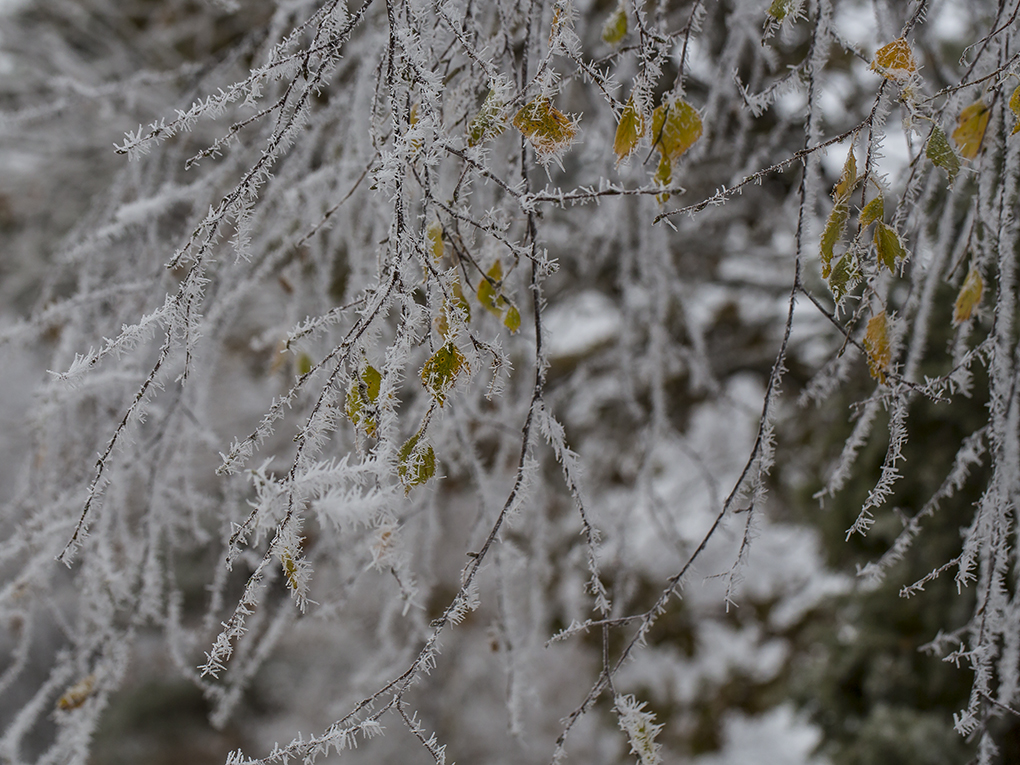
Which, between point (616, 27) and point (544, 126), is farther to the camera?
point (616, 27)

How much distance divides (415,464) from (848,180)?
19.3 inches

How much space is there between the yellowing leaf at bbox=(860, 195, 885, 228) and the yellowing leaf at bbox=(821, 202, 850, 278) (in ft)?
0.09

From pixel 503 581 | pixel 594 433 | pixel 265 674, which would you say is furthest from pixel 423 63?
pixel 265 674

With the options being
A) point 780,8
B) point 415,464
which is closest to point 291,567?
point 415,464

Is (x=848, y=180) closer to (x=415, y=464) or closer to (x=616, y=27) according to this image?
(x=616, y=27)

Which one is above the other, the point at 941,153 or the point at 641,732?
the point at 941,153

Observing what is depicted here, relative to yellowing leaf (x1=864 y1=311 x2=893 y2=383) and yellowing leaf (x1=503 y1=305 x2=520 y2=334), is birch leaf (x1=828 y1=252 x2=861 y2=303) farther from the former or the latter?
yellowing leaf (x1=503 y1=305 x2=520 y2=334)

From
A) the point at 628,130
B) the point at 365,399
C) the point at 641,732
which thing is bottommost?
the point at 641,732

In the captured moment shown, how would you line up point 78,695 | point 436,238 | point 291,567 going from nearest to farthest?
point 291,567
point 436,238
point 78,695

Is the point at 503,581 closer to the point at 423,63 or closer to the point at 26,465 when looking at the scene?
the point at 423,63

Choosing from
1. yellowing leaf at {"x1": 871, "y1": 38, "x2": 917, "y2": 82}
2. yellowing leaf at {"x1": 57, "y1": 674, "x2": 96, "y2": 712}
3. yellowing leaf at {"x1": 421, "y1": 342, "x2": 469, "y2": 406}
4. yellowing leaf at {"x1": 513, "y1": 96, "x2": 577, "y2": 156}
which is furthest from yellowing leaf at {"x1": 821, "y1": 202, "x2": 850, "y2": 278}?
yellowing leaf at {"x1": 57, "y1": 674, "x2": 96, "y2": 712}

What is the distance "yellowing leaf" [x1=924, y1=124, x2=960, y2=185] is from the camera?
0.65m

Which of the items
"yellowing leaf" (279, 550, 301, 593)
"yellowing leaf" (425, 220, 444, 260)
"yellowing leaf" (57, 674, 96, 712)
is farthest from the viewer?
"yellowing leaf" (57, 674, 96, 712)

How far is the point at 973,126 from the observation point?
703mm
